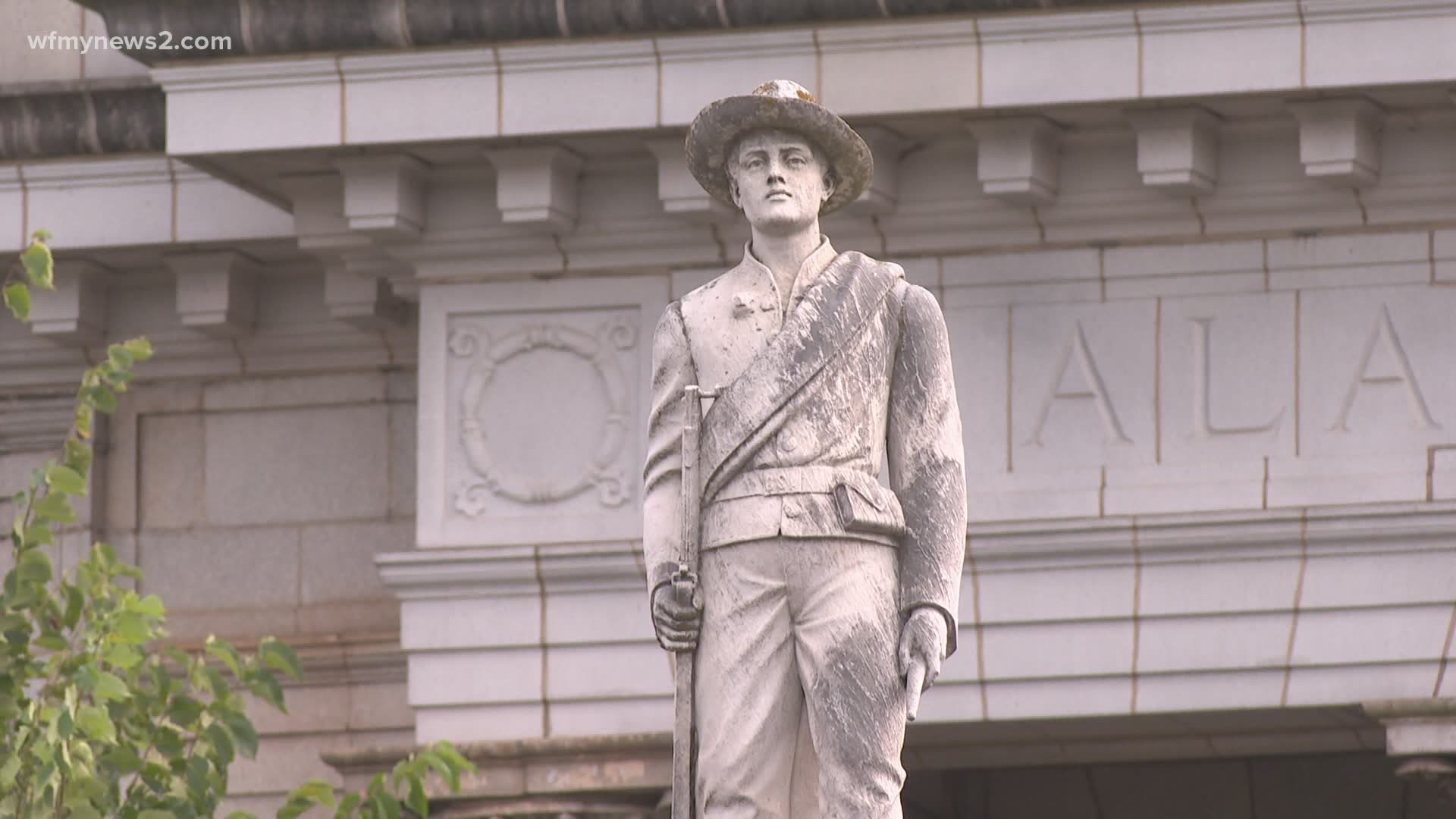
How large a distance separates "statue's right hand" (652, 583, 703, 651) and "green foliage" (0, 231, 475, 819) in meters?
4.27

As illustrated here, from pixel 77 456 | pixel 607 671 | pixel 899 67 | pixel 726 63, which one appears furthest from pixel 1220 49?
pixel 77 456

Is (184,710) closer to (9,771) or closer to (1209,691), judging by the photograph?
(9,771)

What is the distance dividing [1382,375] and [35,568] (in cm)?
607

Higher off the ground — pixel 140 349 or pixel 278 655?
pixel 140 349

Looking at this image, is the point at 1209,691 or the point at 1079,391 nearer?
the point at 1209,691

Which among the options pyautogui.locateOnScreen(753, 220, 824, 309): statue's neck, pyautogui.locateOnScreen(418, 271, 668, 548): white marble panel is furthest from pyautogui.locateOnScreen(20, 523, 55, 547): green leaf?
pyautogui.locateOnScreen(753, 220, 824, 309): statue's neck

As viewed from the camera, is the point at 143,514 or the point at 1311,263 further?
the point at 143,514

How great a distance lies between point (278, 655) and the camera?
17094 millimetres

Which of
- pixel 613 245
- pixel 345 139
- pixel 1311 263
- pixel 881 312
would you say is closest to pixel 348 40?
pixel 345 139

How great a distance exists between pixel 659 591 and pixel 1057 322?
664cm

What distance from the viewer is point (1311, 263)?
1811 cm

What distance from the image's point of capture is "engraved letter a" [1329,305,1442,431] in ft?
58.7

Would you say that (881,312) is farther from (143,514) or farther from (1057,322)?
(143,514)

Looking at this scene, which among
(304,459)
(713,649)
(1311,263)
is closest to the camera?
(713,649)
